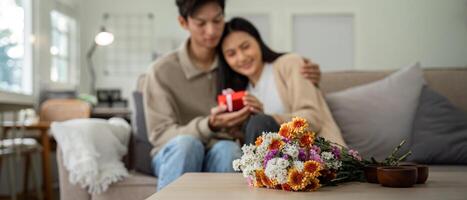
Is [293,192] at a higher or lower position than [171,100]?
lower

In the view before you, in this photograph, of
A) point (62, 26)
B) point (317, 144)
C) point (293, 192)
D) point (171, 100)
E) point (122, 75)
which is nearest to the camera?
point (293, 192)

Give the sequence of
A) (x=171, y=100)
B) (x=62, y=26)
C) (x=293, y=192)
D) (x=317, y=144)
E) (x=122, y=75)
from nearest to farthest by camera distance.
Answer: (x=293, y=192) < (x=317, y=144) < (x=171, y=100) < (x=62, y=26) < (x=122, y=75)

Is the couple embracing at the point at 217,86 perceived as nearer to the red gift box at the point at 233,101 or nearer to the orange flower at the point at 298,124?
the red gift box at the point at 233,101

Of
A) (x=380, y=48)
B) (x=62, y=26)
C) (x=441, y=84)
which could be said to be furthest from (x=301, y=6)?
(x=441, y=84)

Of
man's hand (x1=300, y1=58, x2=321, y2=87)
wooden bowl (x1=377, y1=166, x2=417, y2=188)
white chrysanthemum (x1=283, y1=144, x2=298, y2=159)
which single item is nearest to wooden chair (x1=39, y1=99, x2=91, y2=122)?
man's hand (x1=300, y1=58, x2=321, y2=87)

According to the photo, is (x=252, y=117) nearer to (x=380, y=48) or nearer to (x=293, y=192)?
(x=293, y=192)

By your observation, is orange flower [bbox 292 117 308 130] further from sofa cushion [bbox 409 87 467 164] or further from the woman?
sofa cushion [bbox 409 87 467 164]

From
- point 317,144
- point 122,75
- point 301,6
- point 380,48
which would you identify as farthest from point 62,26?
point 317,144

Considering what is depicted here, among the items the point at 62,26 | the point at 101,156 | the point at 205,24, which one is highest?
the point at 62,26

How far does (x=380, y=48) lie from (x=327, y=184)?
5.54 m

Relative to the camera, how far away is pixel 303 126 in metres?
1.13

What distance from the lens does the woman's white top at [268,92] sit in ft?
6.58

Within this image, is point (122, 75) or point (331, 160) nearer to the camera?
point (331, 160)

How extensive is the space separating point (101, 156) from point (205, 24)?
612mm
